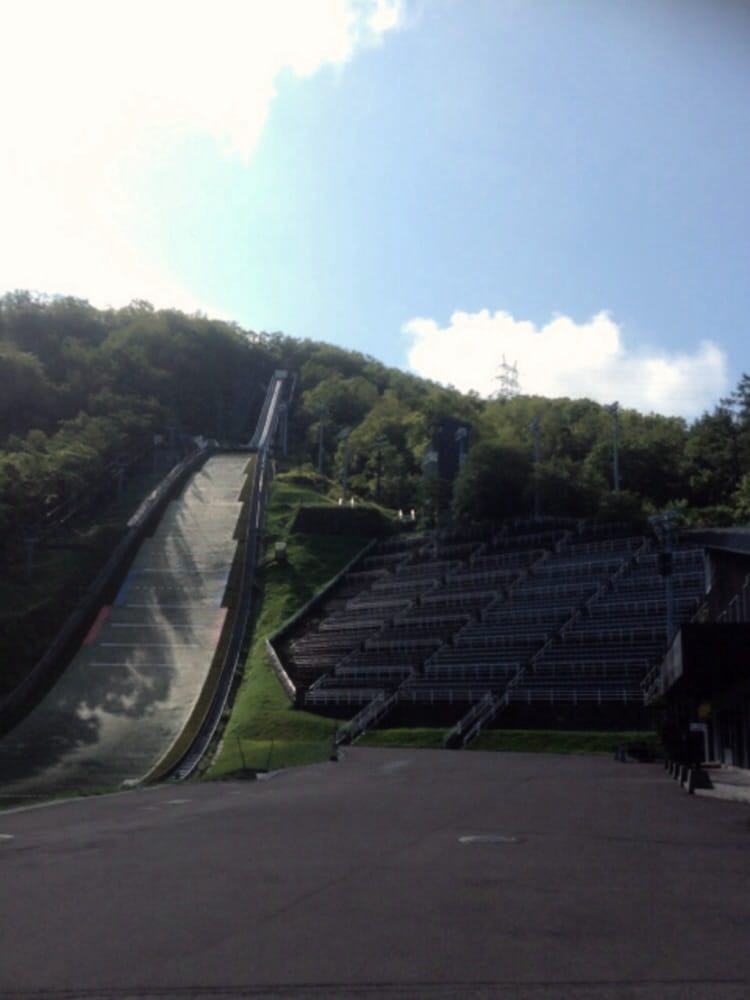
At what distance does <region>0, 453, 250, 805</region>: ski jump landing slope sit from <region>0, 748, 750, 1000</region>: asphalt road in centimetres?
1354

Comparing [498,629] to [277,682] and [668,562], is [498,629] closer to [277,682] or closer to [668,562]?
[277,682]

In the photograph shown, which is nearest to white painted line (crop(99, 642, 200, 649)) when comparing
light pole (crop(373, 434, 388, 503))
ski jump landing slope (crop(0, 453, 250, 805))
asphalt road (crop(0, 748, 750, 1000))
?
ski jump landing slope (crop(0, 453, 250, 805))

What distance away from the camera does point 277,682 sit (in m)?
42.3

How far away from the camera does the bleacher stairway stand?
3612 cm

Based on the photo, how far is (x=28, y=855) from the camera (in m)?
12.5

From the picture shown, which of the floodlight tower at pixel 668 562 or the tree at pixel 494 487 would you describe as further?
the tree at pixel 494 487

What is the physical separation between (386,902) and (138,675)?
116 feet

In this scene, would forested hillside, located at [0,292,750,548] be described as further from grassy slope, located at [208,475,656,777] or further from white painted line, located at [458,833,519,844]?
white painted line, located at [458,833,519,844]

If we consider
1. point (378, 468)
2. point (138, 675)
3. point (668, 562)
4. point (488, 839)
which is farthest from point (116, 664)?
point (378, 468)

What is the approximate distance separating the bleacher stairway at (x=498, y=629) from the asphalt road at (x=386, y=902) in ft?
61.8

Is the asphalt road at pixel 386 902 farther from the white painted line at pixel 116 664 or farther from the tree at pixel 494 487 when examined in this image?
the tree at pixel 494 487

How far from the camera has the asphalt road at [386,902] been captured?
20.7 feet

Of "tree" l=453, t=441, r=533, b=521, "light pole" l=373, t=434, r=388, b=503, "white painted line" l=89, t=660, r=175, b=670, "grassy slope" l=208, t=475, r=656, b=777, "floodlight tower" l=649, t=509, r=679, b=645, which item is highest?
"light pole" l=373, t=434, r=388, b=503

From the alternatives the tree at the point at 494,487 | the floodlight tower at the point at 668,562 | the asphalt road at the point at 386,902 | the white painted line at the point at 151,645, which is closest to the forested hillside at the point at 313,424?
the tree at the point at 494,487
